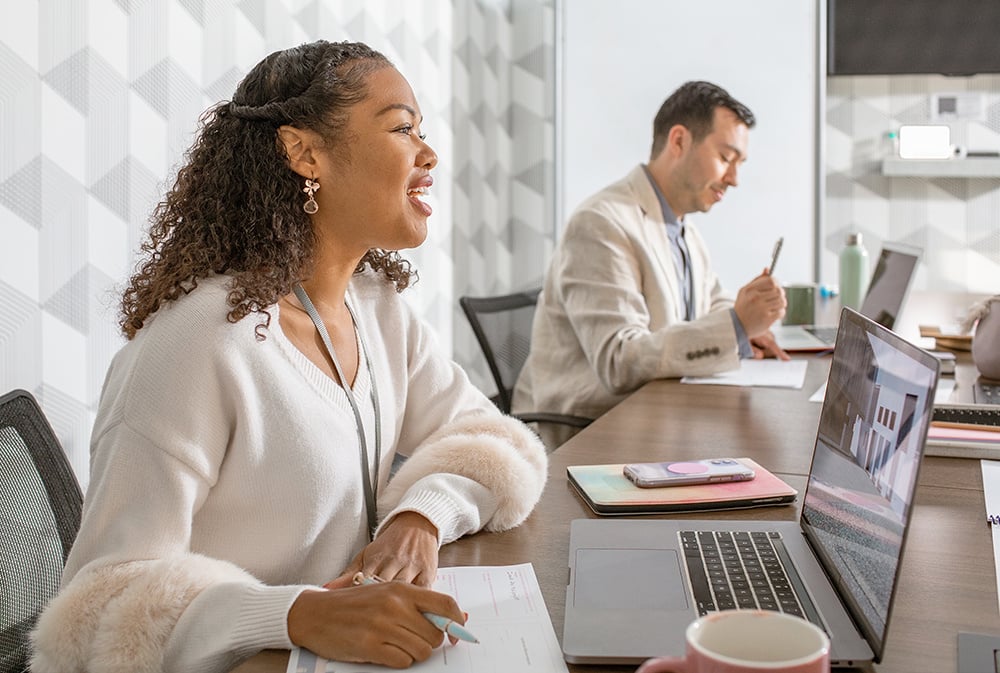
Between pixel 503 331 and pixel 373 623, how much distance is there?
1931 millimetres

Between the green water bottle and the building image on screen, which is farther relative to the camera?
the green water bottle

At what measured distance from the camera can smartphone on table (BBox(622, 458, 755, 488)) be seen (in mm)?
1355

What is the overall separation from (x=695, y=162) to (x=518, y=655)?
213cm

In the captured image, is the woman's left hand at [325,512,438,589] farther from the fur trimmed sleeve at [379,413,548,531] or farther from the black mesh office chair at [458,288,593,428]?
the black mesh office chair at [458,288,593,428]

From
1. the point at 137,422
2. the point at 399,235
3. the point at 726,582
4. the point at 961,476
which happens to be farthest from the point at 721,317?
the point at 137,422

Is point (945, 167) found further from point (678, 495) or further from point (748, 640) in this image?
point (748, 640)

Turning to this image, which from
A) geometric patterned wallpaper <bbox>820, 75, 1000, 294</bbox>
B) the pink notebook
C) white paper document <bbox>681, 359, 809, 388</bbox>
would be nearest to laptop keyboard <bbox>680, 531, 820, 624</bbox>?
the pink notebook

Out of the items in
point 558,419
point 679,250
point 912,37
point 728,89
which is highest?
point 912,37

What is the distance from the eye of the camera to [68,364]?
6.75 ft

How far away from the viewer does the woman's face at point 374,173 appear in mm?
1366

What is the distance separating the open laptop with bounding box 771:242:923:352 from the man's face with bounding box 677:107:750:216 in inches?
17.2

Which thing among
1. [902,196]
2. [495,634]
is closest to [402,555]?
[495,634]

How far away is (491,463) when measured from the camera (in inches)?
51.2

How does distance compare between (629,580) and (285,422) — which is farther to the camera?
(285,422)
